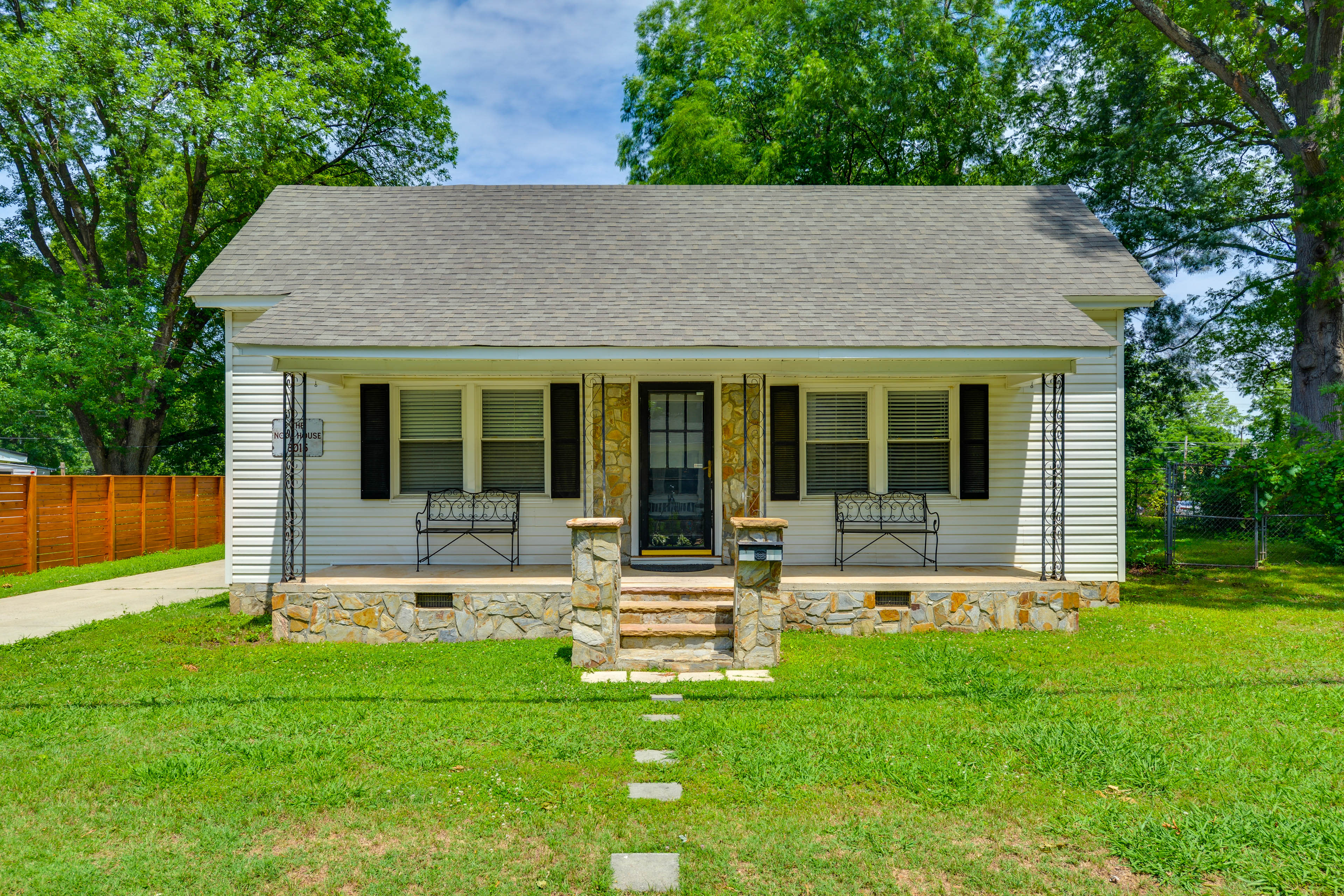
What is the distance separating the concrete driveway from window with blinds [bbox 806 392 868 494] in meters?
7.82

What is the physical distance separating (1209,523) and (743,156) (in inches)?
493

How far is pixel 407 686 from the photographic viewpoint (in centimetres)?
525

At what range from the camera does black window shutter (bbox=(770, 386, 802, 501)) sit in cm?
827

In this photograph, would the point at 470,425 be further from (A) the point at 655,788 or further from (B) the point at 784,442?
(A) the point at 655,788

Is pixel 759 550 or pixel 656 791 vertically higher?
pixel 759 550

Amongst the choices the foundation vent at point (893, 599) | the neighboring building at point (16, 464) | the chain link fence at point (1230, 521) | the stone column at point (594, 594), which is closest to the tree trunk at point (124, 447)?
the neighboring building at point (16, 464)

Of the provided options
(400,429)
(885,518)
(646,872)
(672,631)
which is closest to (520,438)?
(400,429)

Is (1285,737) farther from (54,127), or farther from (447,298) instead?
(54,127)

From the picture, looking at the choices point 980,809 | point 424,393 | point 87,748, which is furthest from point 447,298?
point 980,809

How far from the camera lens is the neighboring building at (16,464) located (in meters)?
27.2

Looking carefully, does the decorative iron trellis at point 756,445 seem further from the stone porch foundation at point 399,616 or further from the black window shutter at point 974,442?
the stone porch foundation at point 399,616

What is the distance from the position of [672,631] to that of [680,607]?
32cm

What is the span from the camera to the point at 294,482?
7.86 metres

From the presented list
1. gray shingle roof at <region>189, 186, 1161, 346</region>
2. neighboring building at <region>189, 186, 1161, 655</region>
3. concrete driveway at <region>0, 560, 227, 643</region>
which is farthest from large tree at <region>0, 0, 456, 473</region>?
neighboring building at <region>189, 186, 1161, 655</region>
